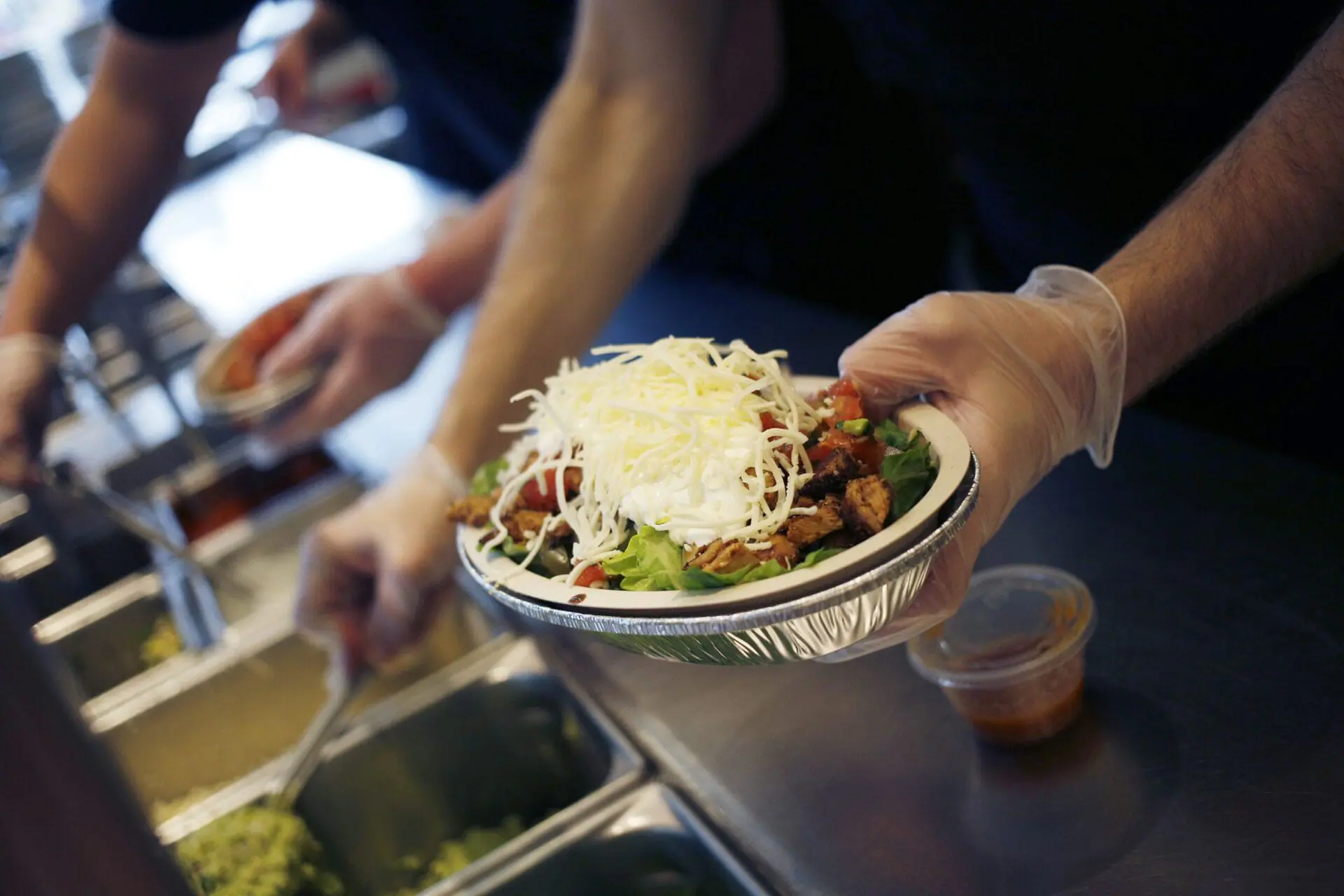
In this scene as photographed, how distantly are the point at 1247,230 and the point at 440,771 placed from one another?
1299 mm

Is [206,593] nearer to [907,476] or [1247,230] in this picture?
[907,476]

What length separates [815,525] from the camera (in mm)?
956

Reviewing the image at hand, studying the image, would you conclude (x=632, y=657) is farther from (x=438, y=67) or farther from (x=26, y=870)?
(x=438, y=67)

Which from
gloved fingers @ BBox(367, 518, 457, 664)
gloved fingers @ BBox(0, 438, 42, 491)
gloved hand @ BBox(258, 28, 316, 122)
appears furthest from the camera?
gloved hand @ BBox(258, 28, 316, 122)

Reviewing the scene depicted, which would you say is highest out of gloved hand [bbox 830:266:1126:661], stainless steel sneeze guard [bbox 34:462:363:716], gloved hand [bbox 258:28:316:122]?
gloved hand [bbox 258:28:316:122]

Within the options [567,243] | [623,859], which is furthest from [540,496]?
[567,243]

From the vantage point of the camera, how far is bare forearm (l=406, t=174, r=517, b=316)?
257 cm

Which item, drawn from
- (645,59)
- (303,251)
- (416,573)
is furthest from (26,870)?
(303,251)

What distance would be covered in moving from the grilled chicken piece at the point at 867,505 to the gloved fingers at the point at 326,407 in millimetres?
1680

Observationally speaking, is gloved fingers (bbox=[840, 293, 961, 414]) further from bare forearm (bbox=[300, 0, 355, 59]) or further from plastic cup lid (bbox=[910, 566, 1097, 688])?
bare forearm (bbox=[300, 0, 355, 59])

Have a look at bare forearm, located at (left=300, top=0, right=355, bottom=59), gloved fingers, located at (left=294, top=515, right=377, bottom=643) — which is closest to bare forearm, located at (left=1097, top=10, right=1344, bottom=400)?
gloved fingers, located at (left=294, top=515, right=377, bottom=643)

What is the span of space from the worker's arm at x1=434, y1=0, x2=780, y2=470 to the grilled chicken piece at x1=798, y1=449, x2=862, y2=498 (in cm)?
85

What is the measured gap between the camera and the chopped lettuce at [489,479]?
52.7 inches

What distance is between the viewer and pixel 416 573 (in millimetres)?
1587
